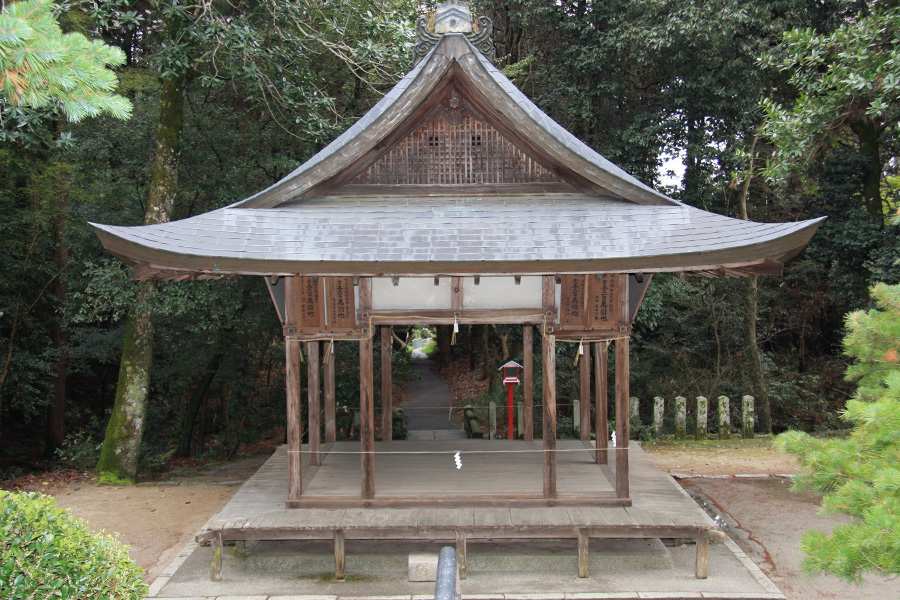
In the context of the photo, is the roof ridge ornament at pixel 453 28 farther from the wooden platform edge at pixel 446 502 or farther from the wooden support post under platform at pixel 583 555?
the wooden support post under platform at pixel 583 555

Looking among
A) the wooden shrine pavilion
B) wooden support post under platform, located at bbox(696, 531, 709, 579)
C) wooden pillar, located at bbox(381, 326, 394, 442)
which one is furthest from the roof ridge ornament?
wooden support post under platform, located at bbox(696, 531, 709, 579)

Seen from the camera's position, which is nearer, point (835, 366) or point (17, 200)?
point (17, 200)

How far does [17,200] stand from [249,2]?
7.68 meters

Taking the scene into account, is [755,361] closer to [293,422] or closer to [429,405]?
[429,405]

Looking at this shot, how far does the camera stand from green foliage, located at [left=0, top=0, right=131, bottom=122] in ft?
9.91

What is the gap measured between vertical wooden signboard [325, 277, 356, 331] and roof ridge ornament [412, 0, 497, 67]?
294 centimetres

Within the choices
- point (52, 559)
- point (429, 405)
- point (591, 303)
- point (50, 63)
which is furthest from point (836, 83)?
point (429, 405)

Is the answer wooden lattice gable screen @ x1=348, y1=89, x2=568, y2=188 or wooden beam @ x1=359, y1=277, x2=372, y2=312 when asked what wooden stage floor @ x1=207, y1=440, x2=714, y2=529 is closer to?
wooden beam @ x1=359, y1=277, x2=372, y2=312

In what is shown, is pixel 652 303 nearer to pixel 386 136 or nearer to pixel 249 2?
pixel 386 136

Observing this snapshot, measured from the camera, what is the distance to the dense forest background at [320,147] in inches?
416

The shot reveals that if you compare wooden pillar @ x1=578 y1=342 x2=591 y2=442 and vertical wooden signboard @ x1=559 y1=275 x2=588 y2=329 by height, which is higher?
vertical wooden signboard @ x1=559 y1=275 x2=588 y2=329

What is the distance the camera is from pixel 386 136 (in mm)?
6988

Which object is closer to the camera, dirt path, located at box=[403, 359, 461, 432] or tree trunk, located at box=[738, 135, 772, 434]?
dirt path, located at box=[403, 359, 461, 432]

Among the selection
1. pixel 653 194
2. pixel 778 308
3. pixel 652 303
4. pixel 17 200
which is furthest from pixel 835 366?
pixel 17 200
